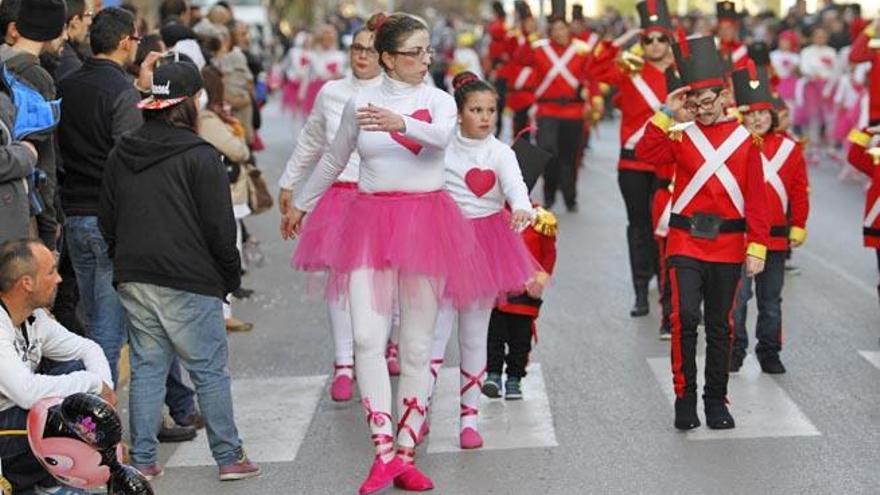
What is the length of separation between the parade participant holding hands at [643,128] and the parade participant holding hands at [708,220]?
134 inches

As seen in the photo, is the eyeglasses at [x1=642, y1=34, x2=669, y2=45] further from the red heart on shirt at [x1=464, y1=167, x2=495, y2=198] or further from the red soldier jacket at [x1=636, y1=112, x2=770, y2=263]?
the red heart on shirt at [x1=464, y1=167, x2=495, y2=198]

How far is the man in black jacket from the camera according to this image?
795 centimetres

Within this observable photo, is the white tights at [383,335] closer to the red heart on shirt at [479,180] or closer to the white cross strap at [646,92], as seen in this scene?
the red heart on shirt at [479,180]

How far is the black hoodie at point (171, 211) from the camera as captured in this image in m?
7.93

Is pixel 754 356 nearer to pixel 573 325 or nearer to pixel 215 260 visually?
pixel 573 325

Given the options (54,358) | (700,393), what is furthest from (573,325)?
(54,358)

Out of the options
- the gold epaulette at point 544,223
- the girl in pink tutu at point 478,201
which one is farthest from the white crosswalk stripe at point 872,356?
the girl in pink tutu at point 478,201

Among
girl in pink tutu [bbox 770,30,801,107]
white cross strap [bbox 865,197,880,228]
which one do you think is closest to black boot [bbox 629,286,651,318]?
white cross strap [bbox 865,197,880,228]

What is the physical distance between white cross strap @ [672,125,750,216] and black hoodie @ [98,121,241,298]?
93.0 inches

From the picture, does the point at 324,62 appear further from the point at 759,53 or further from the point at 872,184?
the point at 872,184

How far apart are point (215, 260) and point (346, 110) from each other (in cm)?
87

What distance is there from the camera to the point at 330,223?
27.3 ft

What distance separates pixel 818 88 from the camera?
27328 mm

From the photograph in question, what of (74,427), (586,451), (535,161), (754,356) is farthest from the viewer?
(754,356)
